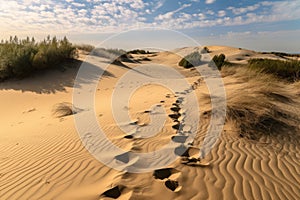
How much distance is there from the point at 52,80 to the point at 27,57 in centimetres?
156

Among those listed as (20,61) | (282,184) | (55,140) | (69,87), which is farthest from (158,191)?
(20,61)

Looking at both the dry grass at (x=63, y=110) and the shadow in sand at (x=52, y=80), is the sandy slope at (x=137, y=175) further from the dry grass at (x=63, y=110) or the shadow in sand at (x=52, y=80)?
the shadow in sand at (x=52, y=80)

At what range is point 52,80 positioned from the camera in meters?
10.8

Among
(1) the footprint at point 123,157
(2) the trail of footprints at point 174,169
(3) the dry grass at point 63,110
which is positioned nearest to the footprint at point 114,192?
(2) the trail of footprints at point 174,169

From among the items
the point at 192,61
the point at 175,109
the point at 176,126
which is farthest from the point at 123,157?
the point at 192,61

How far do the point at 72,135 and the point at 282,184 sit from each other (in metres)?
3.83

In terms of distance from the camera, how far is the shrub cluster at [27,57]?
1053 centimetres

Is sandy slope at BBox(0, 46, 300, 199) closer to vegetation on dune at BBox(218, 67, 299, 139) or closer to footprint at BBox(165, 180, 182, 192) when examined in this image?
footprint at BBox(165, 180, 182, 192)

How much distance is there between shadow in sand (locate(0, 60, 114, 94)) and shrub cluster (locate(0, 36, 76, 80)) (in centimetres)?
34

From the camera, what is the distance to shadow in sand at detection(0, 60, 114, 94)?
389 inches

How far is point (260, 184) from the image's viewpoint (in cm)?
330

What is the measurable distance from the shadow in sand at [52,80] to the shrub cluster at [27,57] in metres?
0.34

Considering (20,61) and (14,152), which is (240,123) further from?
(20,61)

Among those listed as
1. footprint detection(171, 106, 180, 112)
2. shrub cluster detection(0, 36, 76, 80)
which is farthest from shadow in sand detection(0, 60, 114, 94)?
footprint detection(171, 106, 180, 112)
